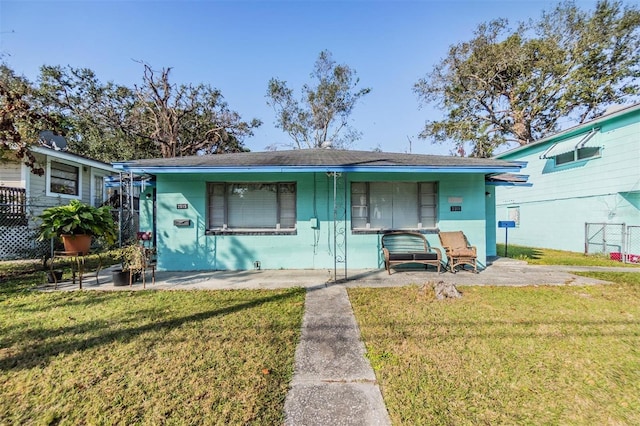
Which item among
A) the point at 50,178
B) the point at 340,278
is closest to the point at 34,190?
the point at 50,178

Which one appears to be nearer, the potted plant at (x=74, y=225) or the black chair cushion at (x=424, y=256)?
the potted plant at (x=74, y=225)

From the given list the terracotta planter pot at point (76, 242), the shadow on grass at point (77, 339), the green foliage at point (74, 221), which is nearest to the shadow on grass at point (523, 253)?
the shadow on grass at point (77, 339)

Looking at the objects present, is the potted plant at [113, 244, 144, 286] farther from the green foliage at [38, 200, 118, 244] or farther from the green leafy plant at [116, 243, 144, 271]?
the green foliage at [38, 200, 118, 244]

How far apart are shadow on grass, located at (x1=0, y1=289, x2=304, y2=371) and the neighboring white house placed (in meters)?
7.95

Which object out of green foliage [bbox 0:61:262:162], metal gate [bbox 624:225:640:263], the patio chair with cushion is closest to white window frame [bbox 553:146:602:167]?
metal gate [bbox 624:225:640:263]

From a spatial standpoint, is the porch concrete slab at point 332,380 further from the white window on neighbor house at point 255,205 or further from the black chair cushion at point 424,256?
the white window on neighbor house at point 255,205

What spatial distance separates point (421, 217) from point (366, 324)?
4394 mm

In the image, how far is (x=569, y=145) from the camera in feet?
36.0

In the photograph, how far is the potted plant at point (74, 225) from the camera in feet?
16.2

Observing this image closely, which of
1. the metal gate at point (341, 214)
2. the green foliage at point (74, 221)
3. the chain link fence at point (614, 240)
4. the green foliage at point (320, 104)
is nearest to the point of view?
the green foliage at point (74, 221)

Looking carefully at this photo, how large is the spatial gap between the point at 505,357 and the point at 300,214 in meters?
5.05

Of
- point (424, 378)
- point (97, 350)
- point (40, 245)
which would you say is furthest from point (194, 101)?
point (424, 378)

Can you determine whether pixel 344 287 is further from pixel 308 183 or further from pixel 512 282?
pixel 512 282

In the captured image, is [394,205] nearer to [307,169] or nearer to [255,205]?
[307,169]
